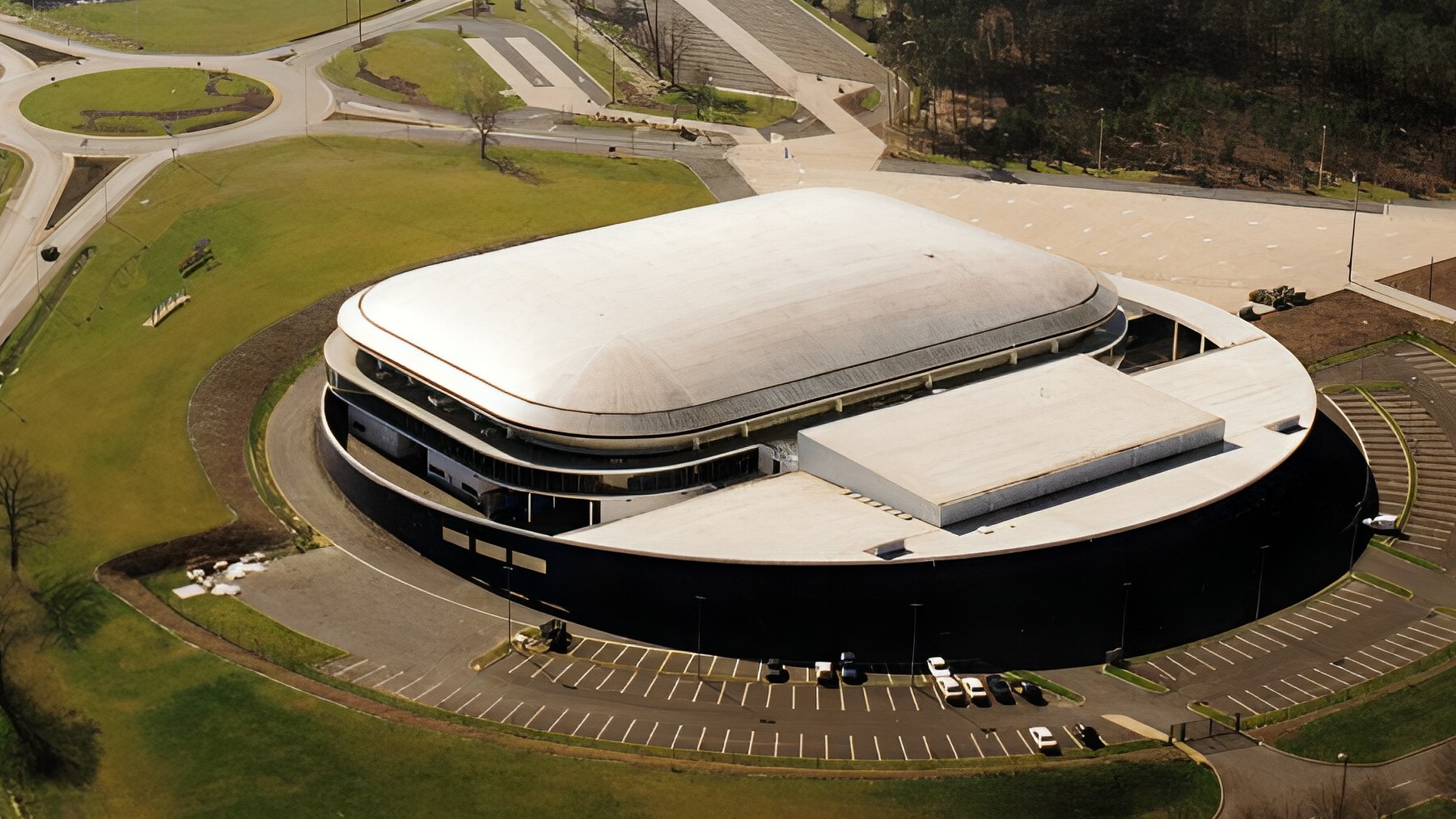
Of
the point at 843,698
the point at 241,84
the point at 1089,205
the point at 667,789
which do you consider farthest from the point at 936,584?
the point at 241,84

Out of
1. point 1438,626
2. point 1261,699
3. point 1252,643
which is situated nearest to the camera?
point 1261,699

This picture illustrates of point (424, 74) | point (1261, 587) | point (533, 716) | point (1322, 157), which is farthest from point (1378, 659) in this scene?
point (424, 74)

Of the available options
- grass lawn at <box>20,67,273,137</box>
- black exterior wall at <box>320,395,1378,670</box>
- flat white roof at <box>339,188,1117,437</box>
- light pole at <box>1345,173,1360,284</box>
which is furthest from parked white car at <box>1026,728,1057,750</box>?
grass lawn at <box>20,67,273,137</box>

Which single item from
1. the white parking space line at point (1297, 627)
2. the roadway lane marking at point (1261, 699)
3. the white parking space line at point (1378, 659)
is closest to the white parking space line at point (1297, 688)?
the roadway lane marking at point (1261, 699)

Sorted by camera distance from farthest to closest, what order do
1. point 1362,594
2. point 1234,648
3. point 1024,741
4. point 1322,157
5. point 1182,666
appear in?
point 1322,157
point 1362,594
point 1234,648
point 1182,666
point 1024,741

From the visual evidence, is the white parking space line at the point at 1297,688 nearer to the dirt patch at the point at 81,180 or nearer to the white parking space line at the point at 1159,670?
the white parking space line at the point at 1159,670

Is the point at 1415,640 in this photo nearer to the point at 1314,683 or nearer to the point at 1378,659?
the point at 1378,659

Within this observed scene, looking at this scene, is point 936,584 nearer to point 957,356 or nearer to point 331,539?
point 957,356

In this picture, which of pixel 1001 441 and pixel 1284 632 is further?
pixel 1001 441
